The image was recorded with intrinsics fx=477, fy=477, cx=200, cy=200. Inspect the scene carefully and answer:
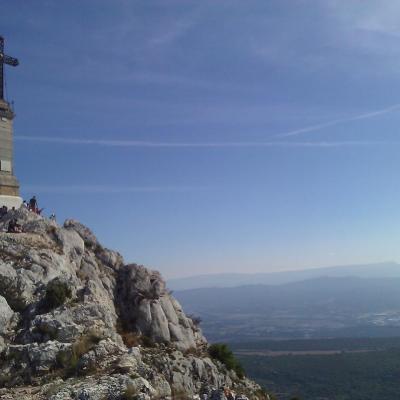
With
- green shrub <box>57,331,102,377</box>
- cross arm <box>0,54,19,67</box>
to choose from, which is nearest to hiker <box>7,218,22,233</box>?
green shrub <box>57,331,102,377</box>

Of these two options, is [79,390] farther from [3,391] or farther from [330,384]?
[330,384]

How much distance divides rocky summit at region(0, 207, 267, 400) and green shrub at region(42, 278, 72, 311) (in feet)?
0.19

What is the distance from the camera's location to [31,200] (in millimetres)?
43281

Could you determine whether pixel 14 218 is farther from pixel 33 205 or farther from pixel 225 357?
pixel 225 357

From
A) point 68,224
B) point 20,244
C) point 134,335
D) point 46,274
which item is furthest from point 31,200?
point 134,335

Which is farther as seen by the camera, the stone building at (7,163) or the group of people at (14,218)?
the stone building at (7,163)

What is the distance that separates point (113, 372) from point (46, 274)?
10.6 metres

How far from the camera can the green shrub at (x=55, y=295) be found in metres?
27.7

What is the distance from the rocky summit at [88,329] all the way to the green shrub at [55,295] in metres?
Answer: 0.06

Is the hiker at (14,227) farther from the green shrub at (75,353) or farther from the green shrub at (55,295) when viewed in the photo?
the green shrub at (75,353)

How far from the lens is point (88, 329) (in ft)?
85.5

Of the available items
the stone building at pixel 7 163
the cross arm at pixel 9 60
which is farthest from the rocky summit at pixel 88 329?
the cross arm at pixel 9 60

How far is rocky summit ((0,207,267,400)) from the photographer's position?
22.2m

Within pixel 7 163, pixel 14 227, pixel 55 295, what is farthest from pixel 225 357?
pixel 7 163
